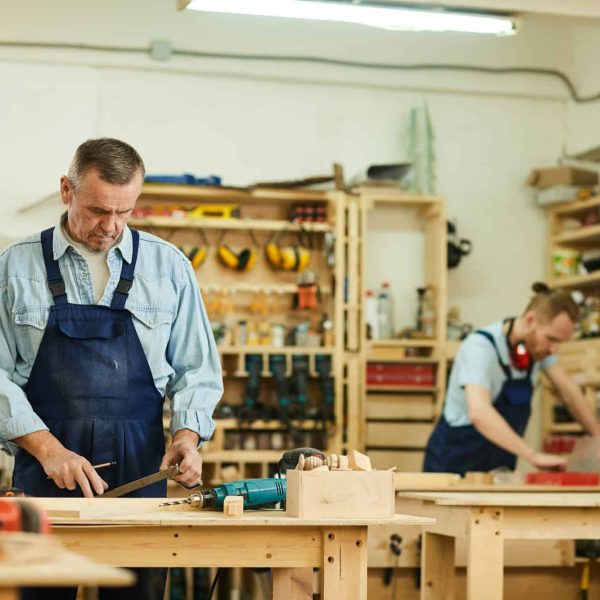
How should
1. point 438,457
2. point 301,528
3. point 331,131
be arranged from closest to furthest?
point 301,528 → point 438,457 → point 331,131

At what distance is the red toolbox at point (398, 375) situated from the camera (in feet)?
23.7

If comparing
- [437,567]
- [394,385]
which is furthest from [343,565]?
[394,385]

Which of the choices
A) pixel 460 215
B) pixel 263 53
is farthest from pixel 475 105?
pixel 263 53

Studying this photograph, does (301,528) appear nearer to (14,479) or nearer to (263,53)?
(14,479)

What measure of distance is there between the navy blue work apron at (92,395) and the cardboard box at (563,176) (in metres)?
5.03

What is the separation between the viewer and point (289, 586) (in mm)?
2707

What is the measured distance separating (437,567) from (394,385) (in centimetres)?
316

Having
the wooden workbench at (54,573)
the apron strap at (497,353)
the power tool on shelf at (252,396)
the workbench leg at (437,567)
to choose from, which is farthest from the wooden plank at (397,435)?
the wooden workbench at (54,573)

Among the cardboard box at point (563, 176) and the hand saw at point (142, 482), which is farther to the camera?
the cardboard box at point (563, 176)

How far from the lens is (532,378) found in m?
5.63

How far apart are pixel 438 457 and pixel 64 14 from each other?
375 cm

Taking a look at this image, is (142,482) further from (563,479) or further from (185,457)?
(563,479)

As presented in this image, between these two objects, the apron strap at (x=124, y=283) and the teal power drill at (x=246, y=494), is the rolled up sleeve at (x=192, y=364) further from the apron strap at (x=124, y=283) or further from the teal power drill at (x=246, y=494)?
the teal power drill at (x=246, y=494)

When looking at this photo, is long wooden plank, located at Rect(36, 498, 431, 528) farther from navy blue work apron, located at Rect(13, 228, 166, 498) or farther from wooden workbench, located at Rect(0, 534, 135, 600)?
wooden workbench, located at Rect(0, 534, 135, 600)
